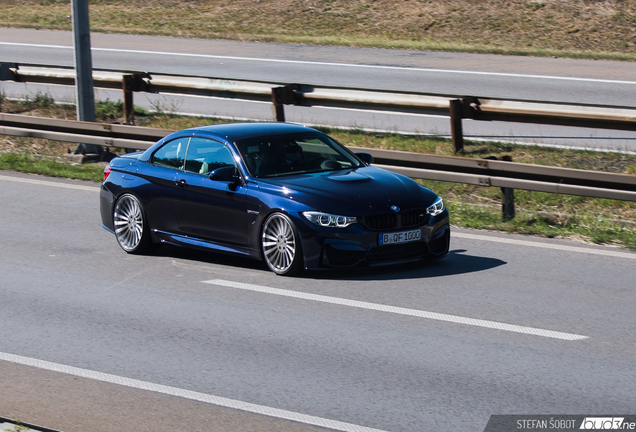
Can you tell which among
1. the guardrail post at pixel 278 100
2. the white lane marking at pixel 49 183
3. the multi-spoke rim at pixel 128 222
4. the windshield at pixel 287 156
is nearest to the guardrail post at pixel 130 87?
the guardrail post at pixel 278 100

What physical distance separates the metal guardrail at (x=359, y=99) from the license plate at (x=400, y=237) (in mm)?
5063

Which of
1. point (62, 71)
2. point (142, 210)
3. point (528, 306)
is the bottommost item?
point (528, 306)

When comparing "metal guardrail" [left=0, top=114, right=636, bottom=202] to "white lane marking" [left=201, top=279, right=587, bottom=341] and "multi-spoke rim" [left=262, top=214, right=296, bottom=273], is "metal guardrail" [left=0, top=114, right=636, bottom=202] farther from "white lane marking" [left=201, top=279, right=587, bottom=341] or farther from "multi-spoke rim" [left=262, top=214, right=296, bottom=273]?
"white lane marking" [left=201, top=279, right=587, bottom=341]

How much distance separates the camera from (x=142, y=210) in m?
10.4

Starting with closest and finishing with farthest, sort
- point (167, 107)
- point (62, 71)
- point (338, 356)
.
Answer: point (338, 356)
point (62, 71)
point (167, 107)

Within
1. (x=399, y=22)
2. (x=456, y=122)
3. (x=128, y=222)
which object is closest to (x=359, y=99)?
(x=456, y=122)

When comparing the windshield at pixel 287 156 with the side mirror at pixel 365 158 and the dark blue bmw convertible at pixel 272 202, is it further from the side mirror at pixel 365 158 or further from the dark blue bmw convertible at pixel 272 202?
the side mirror at pixel 365 158

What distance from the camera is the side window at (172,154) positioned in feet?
34.0

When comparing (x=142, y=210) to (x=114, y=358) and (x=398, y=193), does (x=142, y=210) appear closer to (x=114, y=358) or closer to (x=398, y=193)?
(x=398, y=193)

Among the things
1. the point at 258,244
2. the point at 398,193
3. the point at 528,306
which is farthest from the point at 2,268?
the point at 528,306

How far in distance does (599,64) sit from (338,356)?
1925 cm

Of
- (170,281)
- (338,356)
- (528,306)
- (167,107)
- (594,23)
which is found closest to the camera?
(338,356)

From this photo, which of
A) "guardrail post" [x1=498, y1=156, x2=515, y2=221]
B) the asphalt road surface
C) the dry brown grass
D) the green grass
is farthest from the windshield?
the dry brown grass

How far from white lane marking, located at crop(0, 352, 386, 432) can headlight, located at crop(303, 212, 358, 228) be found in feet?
9.45
